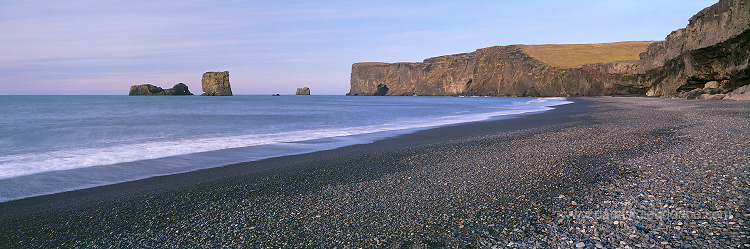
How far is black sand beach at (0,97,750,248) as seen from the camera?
12.6 ft

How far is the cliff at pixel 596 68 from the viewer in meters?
32.2

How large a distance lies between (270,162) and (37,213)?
4622 millimetres

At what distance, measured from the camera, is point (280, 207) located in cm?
523

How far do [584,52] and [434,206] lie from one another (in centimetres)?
12532

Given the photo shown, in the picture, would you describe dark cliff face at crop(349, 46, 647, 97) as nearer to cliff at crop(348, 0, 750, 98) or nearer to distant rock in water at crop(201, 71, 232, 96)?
cliff at crop(348, 0, 750, 98)

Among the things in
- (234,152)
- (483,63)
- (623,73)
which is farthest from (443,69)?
(234,152)

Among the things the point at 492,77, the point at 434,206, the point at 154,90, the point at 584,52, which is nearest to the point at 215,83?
the point at 154,90

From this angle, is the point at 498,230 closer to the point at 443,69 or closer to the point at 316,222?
the point at 316,222

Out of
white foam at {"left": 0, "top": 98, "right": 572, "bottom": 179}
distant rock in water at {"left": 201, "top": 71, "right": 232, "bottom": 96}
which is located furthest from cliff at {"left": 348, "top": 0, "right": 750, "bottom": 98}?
distant rock in water at {"left": 201, "top": 71, "right": 232, "bottom": 96}

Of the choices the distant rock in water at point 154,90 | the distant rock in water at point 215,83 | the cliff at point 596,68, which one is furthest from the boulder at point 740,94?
the distant rock in water at point 154,90

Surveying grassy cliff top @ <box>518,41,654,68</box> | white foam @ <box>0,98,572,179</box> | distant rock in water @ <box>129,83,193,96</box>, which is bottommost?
white foam @ <box>0,98,572,179</box>

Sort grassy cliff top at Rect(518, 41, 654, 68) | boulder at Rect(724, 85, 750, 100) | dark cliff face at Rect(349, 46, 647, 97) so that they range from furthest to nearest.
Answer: grassy cliff top at Rect(518, 41, 654, 68)
dark cliff face at Rect(349, 46, 647, 97)
boulder at Rect(724, 85, 750, 100)

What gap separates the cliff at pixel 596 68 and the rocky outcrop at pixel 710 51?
56 millimetres

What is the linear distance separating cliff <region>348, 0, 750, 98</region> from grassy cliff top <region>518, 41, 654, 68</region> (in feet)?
0.62
